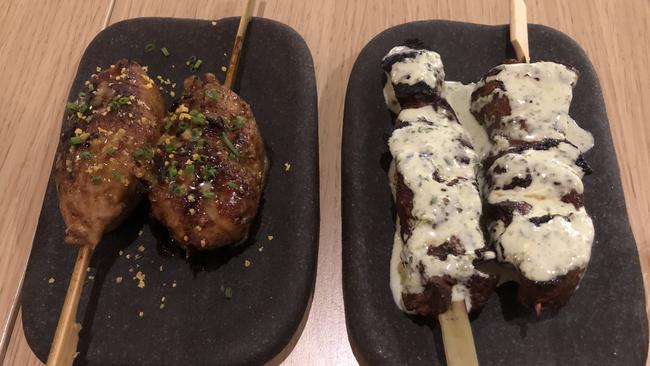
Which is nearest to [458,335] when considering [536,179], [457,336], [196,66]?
[457,336]

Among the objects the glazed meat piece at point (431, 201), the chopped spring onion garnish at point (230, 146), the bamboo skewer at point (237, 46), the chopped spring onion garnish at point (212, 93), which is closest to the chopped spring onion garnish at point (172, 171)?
the chopped spring onion garnish at point (230, 146)

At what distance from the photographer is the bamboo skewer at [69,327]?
1679 mm

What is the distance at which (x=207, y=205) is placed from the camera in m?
1.84

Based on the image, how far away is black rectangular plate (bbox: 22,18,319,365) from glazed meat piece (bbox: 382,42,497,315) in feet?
1.30

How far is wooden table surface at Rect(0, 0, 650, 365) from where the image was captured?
7.06 ft

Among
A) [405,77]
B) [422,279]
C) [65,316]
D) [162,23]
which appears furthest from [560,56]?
[65,316]

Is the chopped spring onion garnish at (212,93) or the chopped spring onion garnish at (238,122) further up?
the chopped spring onion garnish at (212,93)

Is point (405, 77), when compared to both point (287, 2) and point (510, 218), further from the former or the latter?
point (287, 2)

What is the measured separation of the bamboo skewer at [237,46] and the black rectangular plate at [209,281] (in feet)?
0.61

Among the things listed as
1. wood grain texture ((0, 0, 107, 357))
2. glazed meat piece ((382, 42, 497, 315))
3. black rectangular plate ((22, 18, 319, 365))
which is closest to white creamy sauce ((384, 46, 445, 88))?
glazed meat piece ((382, 42, 497, 315))

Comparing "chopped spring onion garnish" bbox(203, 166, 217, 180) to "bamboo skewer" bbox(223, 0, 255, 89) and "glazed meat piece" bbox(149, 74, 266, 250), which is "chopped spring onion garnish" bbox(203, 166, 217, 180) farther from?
"bamboo skewer" bbox(223, 0, 255, 89)

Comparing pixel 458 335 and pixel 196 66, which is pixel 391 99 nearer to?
pixel 196 66

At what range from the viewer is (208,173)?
6.12ft

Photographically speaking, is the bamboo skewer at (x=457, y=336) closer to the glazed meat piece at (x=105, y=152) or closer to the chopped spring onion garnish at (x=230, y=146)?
the chopped spring onion garnish at (x=230, y=146)
